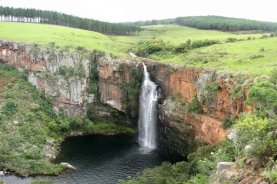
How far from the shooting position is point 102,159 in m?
62.5

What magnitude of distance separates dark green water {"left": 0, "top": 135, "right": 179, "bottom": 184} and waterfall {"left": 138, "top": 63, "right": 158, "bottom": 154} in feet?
6.28

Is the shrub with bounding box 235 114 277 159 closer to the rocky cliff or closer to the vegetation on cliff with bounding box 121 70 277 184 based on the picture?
the vegetation on cliff with bounding box 121 70 277 184

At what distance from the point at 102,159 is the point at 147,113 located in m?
A: 14.1

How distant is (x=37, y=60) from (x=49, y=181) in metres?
32.8

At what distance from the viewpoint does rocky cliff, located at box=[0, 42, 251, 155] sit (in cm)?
6197

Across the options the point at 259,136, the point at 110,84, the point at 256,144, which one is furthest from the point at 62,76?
the point at 256,144

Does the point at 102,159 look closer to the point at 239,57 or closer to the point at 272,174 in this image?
the point at 239,57

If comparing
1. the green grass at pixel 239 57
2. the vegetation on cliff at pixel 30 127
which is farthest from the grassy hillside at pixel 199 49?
the vegetation on cliff at pixel 30 127

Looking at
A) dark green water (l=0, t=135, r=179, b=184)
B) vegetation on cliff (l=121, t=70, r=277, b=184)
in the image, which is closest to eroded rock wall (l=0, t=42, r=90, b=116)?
dark green water (l=0, t=135, r=179, b=184)

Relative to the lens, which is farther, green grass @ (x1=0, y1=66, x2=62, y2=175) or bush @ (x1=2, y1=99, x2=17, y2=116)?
bush @ (x1=2, y1=99, x2=17, y2=116)

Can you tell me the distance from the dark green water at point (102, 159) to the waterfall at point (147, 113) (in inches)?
75.3

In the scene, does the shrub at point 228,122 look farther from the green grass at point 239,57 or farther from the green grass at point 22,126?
the green grass at point 22,126

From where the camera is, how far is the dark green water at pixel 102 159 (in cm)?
5541

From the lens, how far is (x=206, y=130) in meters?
57.3
